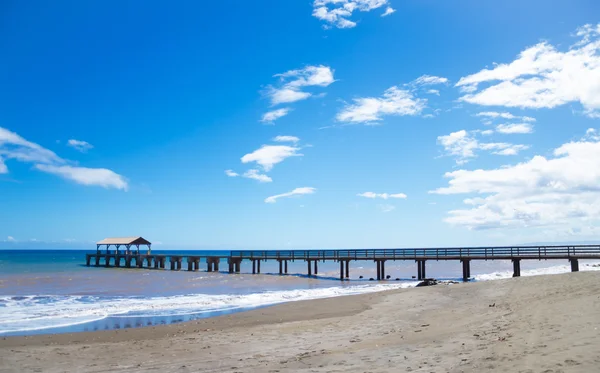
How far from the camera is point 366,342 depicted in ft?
35.3

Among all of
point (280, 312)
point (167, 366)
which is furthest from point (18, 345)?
point (280, 312)

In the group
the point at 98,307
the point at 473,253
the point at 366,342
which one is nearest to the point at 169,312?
the point at 98,307

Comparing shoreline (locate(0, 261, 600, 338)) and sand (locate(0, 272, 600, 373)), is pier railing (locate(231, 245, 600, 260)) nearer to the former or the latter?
shoreline (locate(0, 261, 600, 338))

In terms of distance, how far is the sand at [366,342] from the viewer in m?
7.85

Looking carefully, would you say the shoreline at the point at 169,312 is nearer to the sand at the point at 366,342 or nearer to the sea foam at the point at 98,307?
the sea foam at the point at 98,307

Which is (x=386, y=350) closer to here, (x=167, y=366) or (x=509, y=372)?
(x=509, y=372)

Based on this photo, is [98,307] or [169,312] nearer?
[169,312]

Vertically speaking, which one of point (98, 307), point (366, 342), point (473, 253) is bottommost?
point (98, 307)

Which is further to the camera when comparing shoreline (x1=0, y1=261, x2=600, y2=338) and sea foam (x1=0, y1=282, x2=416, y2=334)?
sea foam (x1=0, y1=282, x2=416, y2=334)

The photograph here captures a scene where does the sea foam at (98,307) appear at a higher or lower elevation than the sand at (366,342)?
lower

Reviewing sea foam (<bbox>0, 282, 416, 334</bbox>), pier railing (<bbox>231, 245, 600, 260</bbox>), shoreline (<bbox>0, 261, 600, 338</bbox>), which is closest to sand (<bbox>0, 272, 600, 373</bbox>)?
shoreline (<bbox>0, 261, 600, 338</bbox>)

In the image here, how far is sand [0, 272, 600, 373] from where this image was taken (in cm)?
785

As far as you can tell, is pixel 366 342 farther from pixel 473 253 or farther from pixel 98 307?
pixel 473 253

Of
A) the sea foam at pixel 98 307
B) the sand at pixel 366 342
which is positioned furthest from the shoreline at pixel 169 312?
the sand at pixel 366 342
